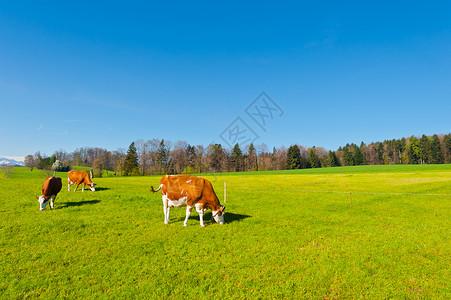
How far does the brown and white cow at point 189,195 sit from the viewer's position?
1112cm

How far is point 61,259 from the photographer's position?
24.1ft

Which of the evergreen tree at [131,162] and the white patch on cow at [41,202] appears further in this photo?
the evergreen tree at [131,162]

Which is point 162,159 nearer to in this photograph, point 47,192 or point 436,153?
point 47,192

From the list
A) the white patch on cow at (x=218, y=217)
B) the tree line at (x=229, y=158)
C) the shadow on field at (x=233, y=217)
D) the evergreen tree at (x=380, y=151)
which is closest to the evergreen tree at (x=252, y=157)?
the tree line at (x=229, y=158)

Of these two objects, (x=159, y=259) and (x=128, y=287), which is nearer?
(x=128, y=287)

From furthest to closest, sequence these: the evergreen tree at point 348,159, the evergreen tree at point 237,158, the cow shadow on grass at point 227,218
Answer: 1. the evergreen tree at point 348,159
2. the evergreen tree at point 237,158
3. the cow shadow on grass at point 227,218

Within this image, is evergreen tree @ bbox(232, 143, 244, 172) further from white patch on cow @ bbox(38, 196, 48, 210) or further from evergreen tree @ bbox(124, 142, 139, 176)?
white patch on cow @ bbox(38, 196, 48, 210)

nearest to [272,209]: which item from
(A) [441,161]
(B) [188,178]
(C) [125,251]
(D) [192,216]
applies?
(D) [192,216]

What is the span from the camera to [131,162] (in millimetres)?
89625

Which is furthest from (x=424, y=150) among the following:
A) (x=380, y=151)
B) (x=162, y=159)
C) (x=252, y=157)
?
(x=162, y=159)

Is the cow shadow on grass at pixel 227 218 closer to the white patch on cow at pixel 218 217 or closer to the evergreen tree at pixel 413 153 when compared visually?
the white patch on cow at pixel 218 217

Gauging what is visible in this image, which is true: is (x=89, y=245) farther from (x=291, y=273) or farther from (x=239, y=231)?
(x=291, y=273)

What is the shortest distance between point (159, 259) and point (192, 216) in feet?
20.9

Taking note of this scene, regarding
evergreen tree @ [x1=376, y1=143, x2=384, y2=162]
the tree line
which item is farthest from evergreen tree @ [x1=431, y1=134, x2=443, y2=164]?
evergreen tree @ [x1=376, y1=143, x2=384, y2=162]
